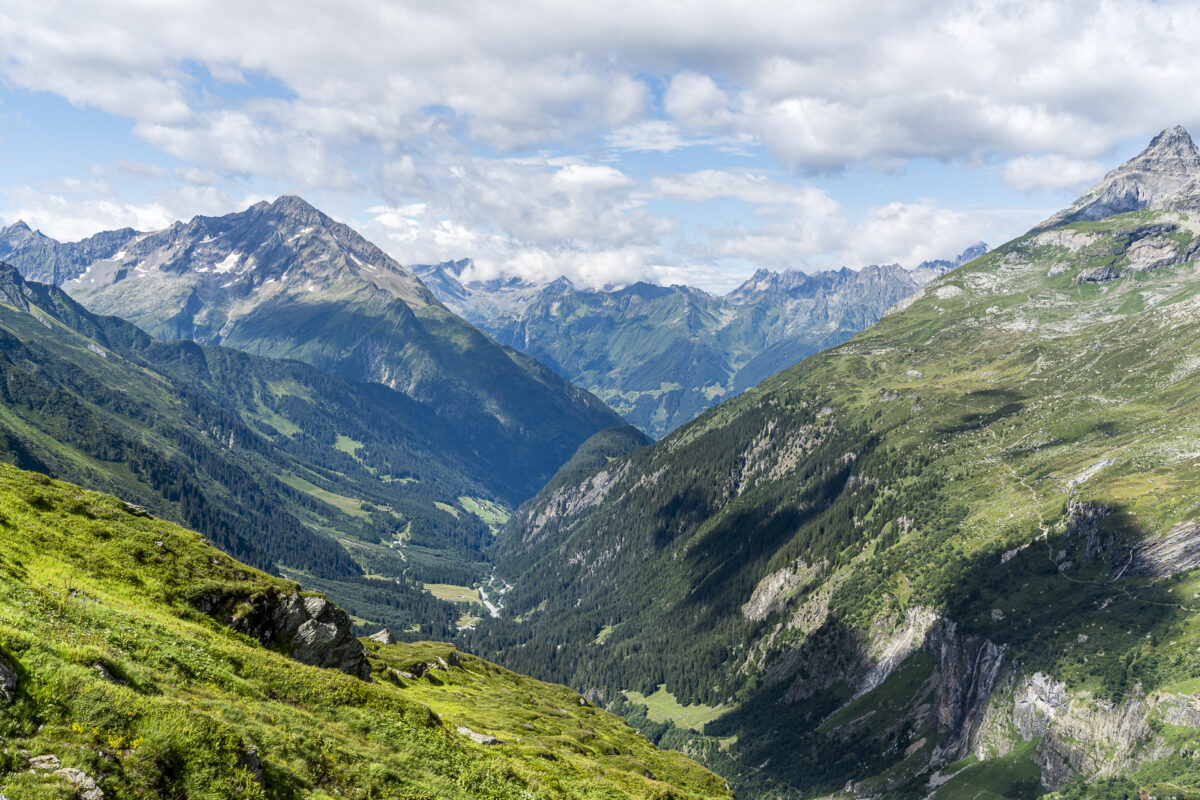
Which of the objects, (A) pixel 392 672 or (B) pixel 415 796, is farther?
(A) pixel 392 672

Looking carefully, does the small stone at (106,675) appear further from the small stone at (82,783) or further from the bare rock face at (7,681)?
the small stone at (82,783)

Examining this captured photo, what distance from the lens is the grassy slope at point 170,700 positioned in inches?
1049

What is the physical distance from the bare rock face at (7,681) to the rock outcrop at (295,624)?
29407 mm

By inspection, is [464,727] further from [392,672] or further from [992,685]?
[992,685]

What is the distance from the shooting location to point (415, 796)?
37.6m

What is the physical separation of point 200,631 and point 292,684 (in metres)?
7.96

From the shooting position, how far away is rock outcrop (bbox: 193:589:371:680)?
55688 mm

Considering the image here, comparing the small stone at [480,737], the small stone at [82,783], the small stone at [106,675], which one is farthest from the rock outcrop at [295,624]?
the small stone at [82,783]

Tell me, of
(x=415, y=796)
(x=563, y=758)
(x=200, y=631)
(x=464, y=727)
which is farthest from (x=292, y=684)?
(x=563, y=758)

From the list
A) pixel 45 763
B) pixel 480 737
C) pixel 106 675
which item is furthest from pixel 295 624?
pixel 45 763

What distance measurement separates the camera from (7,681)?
25609 mm

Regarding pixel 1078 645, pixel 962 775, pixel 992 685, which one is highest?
pixel 1078 645

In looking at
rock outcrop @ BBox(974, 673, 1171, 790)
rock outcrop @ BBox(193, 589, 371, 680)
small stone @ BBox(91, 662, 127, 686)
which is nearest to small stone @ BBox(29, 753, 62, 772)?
small stone @ BBox(91, 662, 127, 686)

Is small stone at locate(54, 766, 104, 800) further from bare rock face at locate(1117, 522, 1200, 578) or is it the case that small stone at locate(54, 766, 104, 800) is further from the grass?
bare rock face at locate(1117, 522, 1200, 578)
